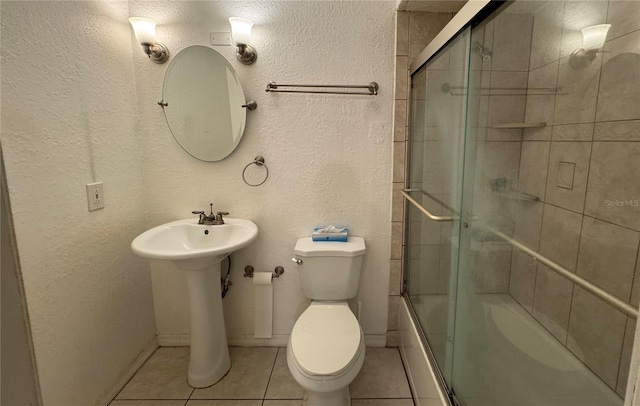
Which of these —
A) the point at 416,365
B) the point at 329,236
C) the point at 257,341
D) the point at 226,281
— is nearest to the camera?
the point at 416,365

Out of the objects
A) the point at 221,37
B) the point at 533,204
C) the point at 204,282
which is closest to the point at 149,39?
the point at 221,37

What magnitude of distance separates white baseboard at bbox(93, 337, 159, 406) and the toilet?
0.95 m

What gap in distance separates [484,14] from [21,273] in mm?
1799

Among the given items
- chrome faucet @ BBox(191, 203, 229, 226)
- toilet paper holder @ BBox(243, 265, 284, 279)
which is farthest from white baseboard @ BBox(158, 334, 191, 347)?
chrome faucet @ BBox(191, 203, 229, 226)

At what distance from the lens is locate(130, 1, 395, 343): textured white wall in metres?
1.65

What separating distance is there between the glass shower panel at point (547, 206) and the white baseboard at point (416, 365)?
0.12 meters

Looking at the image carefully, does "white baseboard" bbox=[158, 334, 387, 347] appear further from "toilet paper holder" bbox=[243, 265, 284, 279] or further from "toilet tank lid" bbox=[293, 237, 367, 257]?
"toilet tank lid" bbox=[293, 237, 367, 257]

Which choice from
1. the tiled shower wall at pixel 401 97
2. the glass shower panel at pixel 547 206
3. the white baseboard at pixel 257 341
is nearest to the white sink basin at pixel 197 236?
the white baseboard at pixel 257 341

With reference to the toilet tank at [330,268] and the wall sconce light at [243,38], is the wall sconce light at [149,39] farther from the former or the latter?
the toilet tank at [330,268]

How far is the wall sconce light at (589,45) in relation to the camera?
106 cm

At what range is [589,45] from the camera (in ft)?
3.64

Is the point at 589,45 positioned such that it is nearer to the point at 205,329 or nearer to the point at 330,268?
the point at 330,268

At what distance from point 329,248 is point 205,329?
30.3 inches

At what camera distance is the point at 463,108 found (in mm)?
1165
